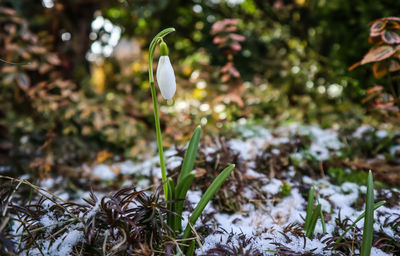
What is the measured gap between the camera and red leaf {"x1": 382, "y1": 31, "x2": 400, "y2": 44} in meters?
1.19

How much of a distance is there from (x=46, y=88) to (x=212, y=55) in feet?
4.68

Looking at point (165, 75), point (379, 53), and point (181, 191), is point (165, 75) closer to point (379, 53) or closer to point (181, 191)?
point (181, 191)

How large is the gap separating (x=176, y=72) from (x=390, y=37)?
5.44ft

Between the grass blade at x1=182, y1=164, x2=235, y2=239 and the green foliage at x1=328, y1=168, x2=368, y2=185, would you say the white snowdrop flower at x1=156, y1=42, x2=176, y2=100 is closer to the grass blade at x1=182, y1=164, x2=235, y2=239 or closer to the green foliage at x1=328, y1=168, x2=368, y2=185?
the grass blade at x1=182, y1=164, x2=235, y2=239

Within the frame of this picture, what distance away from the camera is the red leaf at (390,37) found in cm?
119

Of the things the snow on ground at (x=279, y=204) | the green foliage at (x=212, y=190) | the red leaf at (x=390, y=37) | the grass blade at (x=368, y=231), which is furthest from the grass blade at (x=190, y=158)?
the red leaf at (x=390, y=37)

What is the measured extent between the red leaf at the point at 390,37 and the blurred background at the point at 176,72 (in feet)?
2.20

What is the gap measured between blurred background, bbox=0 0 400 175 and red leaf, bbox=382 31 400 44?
669 mm

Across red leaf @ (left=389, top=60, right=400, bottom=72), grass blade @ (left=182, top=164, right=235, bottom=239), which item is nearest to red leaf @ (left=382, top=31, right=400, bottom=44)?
red leaf @ (left=389, top=60, right=400, bottom=72)

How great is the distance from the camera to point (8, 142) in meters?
2.16

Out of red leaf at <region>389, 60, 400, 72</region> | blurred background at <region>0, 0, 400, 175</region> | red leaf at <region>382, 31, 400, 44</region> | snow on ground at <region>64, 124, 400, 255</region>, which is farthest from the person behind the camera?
blurred background at <region>0, 0, 400, 175</region>

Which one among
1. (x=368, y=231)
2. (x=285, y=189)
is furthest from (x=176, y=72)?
(x=368, y=231)

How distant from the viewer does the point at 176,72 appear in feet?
8.06

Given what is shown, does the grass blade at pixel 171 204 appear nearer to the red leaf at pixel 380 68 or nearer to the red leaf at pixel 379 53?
the red leaf at pixel 379 53
